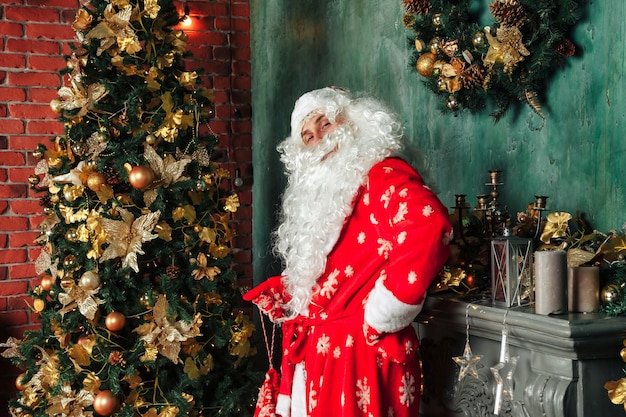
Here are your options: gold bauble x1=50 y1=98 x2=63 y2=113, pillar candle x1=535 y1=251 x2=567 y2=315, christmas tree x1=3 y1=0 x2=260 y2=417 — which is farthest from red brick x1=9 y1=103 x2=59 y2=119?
pillar candle x1=535 y1=251 x2=567 y2=315

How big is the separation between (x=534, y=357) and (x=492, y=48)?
3.00 ft

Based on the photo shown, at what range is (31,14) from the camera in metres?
3.82

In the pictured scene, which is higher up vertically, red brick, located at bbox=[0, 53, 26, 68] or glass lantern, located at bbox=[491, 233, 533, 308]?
red brick, located at bbox=[0, 53, 26, 68]

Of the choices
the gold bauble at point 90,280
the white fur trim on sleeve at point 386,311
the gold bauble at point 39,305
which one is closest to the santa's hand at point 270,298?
the white fur trim on sleeve at point 386,311

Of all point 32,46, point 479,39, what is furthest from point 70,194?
point 479,39

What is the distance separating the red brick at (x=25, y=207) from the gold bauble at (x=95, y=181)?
1169 millimetres

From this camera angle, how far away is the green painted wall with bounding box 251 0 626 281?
192 cm

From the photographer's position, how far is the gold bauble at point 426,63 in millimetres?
2373

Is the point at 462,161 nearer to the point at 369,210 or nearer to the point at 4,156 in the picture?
the point at 369,210

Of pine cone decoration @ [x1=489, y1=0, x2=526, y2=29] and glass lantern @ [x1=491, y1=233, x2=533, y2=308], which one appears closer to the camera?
glass lantern @ [x1=491, y1=233, x2=533, y2=308]

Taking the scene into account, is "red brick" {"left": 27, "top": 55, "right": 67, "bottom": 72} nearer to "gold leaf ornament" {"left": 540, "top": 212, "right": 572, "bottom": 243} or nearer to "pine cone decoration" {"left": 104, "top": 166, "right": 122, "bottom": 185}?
"pine cone decoration" {"left": 104, "top": 166, "right": 122, "bottom": 185}

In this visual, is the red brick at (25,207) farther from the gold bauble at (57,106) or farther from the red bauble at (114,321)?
the red bauble at (114,321)

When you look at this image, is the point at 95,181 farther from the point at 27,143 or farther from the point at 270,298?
the point at 27,143

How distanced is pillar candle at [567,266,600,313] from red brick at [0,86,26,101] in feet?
10.3
